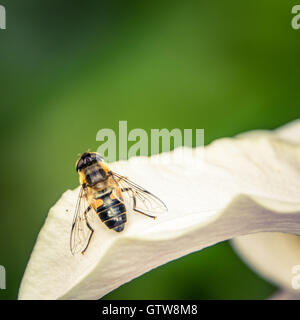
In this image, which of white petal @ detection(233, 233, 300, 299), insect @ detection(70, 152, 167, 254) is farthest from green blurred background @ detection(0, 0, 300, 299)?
insect @ detection(70, 152, 167, 254)

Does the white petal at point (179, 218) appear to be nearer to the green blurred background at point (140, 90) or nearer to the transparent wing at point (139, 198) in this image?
the transparent wing at point (139, 198)

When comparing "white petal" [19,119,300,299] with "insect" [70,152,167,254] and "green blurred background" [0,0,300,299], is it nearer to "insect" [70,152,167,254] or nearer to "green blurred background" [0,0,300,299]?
"insect" [70,152,167,254]

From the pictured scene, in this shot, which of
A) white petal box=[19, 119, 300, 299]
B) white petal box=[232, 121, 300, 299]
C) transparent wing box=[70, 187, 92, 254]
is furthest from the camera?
white petal box=[232, 121, 300, 299]

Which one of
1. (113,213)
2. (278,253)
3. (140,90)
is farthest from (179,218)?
(140,90)

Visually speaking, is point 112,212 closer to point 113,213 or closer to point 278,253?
point 113,213

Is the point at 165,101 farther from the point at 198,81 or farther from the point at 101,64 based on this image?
the point at 101,64

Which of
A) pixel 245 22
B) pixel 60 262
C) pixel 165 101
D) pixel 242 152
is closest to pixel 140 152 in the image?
pixel 165 101

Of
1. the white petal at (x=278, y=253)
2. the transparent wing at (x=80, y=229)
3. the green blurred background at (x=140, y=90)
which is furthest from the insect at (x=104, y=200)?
the green blurred background at (x=140, y=90)
